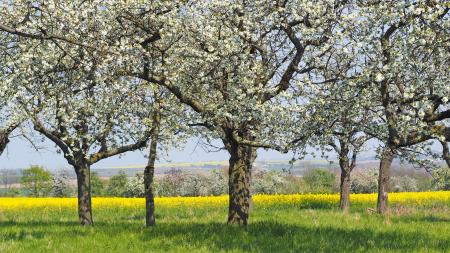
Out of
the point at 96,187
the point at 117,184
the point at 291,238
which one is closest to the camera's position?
the point at 291,238

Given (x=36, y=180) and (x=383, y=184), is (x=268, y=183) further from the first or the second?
(x=36, y=180)

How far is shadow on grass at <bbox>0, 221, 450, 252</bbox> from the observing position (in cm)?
1282

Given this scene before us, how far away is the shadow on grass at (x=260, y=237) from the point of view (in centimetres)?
1282

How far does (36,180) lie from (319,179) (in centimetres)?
3840

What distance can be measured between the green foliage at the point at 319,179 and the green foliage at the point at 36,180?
34737 millimetres

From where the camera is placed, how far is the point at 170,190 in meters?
58.2

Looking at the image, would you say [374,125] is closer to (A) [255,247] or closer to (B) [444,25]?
(B) [444,25]

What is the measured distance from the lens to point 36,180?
226ft

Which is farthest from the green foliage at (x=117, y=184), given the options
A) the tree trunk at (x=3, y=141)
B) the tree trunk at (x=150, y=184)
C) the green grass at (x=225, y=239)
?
the green grass at (x=225, y=239)

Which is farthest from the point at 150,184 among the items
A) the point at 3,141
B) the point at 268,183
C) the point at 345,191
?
the point at 268,183

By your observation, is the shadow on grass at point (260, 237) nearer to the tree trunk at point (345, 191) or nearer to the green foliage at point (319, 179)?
the tree trunk at point (345, 191)

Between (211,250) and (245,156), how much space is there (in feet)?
16.0

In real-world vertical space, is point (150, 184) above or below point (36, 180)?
above

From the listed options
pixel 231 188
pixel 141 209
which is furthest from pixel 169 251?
pixel 141 209
